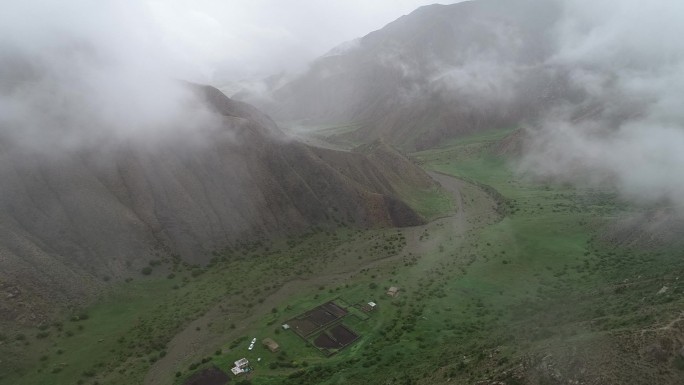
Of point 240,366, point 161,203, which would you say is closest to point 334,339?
point 240,366

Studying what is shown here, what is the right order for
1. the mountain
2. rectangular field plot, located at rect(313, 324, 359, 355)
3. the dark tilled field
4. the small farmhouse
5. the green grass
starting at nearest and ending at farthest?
the green grass < the dark tilled field < the small farmhouse < rectangular field plot, located at rect(313, 324, 359, 355) < the mountain

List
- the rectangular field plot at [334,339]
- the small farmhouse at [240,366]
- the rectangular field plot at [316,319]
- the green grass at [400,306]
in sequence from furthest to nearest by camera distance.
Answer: the rectangular field plot at [316,319] < the rectangular field plot at [334,339] < the small farmhouse at [240,366] < the green grass at [400,306]

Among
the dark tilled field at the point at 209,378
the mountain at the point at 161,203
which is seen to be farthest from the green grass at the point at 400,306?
the mountain at the point at 161,203

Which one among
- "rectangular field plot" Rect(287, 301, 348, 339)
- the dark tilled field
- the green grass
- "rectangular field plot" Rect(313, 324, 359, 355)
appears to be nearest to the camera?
the green grass

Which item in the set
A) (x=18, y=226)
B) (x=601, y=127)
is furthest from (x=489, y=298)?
(x=601, y=127)

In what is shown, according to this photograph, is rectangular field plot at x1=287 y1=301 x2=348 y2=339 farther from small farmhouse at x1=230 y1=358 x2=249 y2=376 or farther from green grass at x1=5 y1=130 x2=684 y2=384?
small farmhouse at x1=230 y1=358 x2=249 y2=376

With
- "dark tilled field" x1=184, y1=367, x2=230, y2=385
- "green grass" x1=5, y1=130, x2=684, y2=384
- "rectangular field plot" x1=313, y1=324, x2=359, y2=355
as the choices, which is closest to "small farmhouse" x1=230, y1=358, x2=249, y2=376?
"dark tilled field" x1=184, y1=367, x2=230, y2=385

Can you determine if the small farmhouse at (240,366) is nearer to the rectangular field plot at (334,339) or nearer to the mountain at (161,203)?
the rectangular field plot at (334,339)

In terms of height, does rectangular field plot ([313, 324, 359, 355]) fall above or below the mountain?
below
